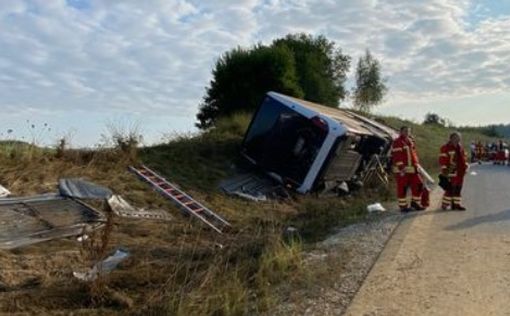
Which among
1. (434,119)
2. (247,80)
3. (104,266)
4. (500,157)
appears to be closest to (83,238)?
(104,266)

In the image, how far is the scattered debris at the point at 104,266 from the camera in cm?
702

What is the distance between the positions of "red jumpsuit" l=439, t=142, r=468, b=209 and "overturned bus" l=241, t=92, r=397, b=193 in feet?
9.52

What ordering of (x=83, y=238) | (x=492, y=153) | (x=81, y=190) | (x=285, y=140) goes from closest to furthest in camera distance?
(x=83, y=238), (x=81, y=190), (x=285, y=140), (x=492, y=153)

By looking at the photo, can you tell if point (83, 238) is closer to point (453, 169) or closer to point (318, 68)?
point (453, 169)

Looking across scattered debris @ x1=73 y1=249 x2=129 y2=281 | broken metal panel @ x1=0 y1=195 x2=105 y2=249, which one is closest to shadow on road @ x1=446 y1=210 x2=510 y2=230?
scattered debris @ x1=73 y1=249 x2=129 y2=281

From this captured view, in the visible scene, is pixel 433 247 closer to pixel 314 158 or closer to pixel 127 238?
pixel 127 238

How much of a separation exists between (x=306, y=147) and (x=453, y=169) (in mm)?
4021

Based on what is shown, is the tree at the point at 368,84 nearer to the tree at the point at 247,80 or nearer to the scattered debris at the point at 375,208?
the tree at the point at 247,80

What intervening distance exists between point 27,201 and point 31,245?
2036 mm

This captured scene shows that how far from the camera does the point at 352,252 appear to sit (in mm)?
8742

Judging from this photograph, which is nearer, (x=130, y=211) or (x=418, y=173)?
(x=130, y=211)

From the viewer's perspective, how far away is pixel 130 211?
13.2 meters

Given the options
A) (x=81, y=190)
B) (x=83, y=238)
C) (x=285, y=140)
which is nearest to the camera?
(x=83, y=238)

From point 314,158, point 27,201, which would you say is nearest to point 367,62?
point 314,158
